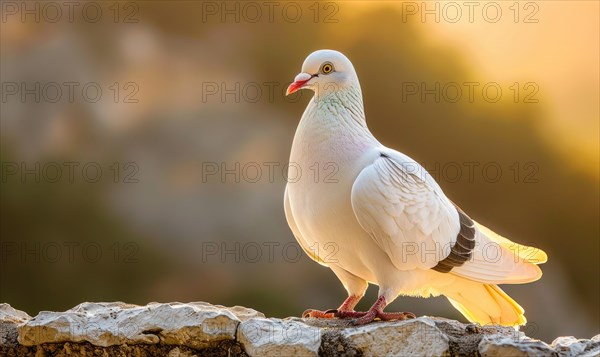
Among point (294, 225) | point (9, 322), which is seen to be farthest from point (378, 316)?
point (9, 322)

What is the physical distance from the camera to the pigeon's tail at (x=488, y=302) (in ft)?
17.6

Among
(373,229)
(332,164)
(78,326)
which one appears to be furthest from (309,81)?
(78,326)

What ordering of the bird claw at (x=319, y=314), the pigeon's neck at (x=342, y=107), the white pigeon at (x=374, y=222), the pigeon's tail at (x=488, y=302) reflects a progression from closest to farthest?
the white pigeon at (x=374, y=222), the bird claw at (x=319, y=314), the pigeon's neck at (x=342, y=107), the pigeon's tail at (x=488, y=302)

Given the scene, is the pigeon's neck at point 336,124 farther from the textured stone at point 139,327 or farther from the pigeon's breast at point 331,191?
the textured stone at point 139,327

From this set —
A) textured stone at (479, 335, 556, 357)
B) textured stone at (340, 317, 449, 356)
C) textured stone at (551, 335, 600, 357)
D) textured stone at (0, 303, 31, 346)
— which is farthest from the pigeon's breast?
textured stone at (0, 303, 31, 346)

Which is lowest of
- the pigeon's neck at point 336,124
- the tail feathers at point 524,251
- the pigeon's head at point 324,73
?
the tail feathers at point 524,251

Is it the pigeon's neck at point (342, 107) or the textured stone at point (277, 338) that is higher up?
the pigeon's neck at point (342, 107)

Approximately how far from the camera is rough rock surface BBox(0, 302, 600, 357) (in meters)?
4.33

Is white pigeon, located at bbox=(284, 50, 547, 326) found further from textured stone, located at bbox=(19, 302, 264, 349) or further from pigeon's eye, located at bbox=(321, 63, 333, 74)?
textured stone, located at bbox=(19, 302, 264, 349)

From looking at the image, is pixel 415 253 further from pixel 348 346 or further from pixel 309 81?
pixel 309 81

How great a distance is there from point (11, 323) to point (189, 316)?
1.11 m

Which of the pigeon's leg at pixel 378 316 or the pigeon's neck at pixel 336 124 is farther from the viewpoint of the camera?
the pigeon's neck at pixel 336 124

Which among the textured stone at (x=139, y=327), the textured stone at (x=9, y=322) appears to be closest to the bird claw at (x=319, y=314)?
the textured stone at (x=139, y=327)

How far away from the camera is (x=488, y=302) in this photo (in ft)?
17.8
